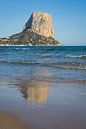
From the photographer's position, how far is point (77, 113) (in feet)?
25.5

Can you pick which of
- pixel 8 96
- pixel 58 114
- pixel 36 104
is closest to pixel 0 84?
pixel 8 96

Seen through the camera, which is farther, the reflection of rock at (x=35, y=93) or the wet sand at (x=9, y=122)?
the reflection of rock at (x=35, y=93)

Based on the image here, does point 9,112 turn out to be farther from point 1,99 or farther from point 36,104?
point 1,99

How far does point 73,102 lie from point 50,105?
0.79m

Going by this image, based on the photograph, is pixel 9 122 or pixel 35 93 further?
pixel 35 93

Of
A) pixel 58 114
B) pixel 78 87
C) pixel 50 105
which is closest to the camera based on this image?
pixel 58 114

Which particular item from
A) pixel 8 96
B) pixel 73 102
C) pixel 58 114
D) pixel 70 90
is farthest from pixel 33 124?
pixel 70 90

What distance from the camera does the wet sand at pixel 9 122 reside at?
667cm

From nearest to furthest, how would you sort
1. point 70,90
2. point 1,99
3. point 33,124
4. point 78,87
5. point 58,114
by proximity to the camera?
1. point 33,124
2. point 58,114
3. point 1,99
4. point 70,90
5. point 78,87

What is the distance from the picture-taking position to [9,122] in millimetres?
7020

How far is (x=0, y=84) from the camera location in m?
12.9

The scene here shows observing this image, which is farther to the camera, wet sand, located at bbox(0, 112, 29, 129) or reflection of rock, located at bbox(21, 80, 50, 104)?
reflection of rock, located at bbox(21, 80, 50, 104)

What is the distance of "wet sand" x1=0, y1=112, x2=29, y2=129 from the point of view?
6672 millimetres

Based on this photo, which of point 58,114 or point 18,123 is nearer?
point 18,123
